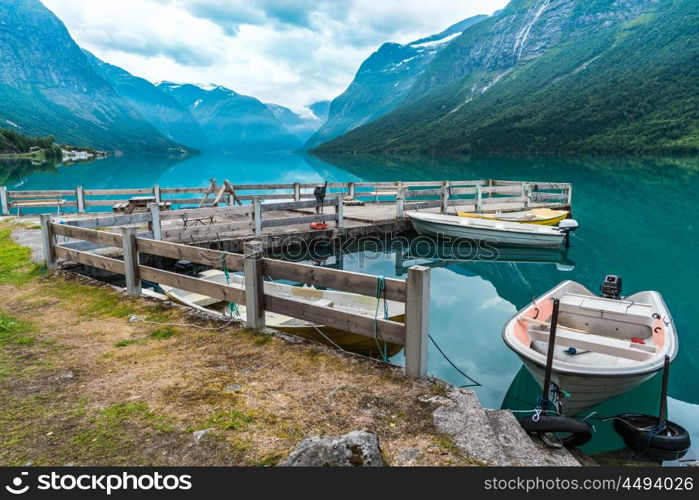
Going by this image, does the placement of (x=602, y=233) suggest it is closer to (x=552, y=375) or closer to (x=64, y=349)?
(x=552, y=375)

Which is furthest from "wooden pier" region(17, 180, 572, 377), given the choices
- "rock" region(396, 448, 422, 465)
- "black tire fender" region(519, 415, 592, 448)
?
"rock" region(396, 448, 422, 465)

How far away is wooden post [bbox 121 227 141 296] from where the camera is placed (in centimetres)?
777

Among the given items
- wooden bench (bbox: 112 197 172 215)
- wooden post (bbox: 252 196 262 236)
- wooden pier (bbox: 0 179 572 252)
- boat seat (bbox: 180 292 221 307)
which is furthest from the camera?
wooden bench (bbox: 112 197 172 215)

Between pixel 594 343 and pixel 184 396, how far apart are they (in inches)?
207

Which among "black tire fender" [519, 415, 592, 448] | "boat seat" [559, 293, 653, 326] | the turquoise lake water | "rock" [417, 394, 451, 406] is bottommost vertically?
the turquoise lake water

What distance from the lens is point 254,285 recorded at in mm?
6086

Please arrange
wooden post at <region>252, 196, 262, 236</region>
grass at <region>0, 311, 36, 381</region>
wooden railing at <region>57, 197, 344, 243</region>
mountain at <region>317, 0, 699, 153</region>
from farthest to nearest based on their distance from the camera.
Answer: mountain at <region>317, 0, 699, 153</region>
wooden post at <region>252, 196, 262, 236</region>
wooden railing at <region>57, 197, 344, 243</region>
grass at <region>0, 311, 36, 381</region>

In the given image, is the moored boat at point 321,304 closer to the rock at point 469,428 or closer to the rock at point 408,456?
the rock at point 469,428

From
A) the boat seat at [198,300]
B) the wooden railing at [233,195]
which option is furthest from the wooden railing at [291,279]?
the wooden railing at [233,195]

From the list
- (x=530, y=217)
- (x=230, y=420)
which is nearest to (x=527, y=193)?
(x=530, y=217)

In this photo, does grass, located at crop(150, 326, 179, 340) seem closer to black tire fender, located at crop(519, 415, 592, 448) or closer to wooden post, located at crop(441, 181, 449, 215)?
black tire fender, located at crop(519, 415, 592, 448)

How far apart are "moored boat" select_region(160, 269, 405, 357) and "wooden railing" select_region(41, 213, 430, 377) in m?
0.41

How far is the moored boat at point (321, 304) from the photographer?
24.9ft
